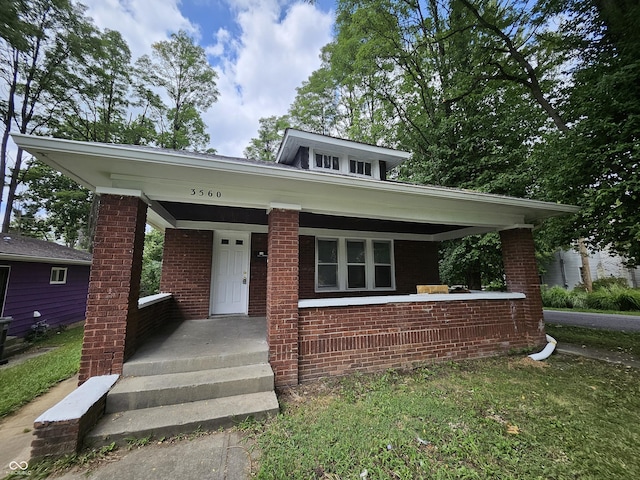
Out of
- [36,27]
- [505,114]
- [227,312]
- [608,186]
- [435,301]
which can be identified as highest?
[36,27]

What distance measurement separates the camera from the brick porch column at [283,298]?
3697 millimetres

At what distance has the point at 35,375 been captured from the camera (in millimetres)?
4699

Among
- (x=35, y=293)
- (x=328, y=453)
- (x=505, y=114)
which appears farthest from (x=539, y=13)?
(x=35, y=293)

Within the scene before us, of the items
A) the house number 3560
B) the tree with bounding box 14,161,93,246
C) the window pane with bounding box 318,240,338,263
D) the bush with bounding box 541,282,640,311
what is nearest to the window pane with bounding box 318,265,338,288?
the window pane with bounding box 318,240,338,263

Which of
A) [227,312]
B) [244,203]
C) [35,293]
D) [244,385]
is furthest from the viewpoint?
[35,293]

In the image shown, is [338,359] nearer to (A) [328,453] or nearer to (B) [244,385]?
(B) [244,385]

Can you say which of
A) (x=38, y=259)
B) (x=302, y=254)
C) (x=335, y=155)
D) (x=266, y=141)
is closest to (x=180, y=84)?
(x=266, y=141)

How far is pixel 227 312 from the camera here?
6246 mm

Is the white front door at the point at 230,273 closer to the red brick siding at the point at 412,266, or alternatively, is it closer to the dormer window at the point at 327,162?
the red brick siding at the point at 412,266

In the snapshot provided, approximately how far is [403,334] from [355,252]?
315 centimetres

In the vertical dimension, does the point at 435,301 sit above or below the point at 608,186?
below

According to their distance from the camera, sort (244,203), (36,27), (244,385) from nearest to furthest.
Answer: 1. (244,385)
2. (244,203)
3. (36,27)

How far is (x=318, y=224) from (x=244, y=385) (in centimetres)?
400

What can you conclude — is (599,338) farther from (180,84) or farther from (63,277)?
(180,84)
